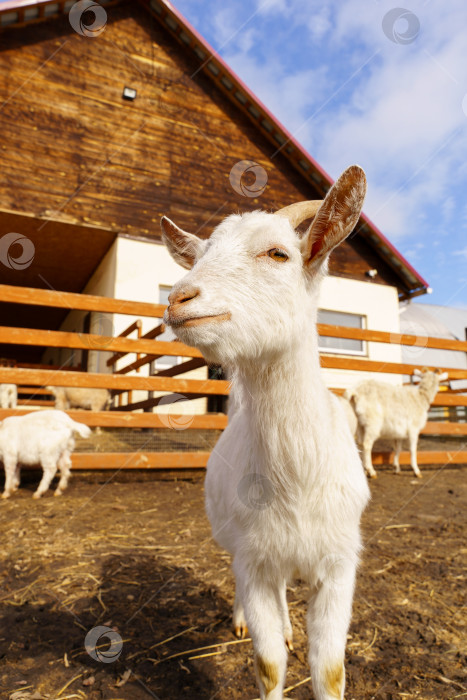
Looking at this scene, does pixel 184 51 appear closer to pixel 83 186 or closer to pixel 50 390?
pixel 83 186

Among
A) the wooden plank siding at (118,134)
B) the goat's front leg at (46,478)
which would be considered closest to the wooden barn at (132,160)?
the wooden plank siding at (118,134)

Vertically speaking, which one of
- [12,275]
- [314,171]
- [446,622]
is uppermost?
[314,171]

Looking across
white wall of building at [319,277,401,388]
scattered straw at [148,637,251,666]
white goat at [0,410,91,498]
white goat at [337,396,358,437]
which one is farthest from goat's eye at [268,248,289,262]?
white wall of building at [319,277,401,388]

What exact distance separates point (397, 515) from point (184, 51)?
11.9 meters

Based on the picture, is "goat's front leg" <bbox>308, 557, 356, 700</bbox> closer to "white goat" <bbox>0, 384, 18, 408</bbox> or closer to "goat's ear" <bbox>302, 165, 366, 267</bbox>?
"goat's ear" <bbox>302, 165, 366, 267</bbox>

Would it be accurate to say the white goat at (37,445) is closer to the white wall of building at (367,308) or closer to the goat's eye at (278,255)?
the goat's eye at (278,255)

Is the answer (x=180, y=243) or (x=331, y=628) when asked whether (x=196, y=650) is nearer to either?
(x=331, y=628)

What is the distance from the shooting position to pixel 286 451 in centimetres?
171

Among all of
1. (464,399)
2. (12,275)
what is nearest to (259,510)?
(464,399)

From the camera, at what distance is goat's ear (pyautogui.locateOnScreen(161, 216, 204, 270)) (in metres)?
2.03

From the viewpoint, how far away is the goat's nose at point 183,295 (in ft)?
→ 4.61

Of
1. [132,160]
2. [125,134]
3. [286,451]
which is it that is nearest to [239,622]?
[286,451]

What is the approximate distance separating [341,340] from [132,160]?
6918 millimetres

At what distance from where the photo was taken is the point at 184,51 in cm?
1150
